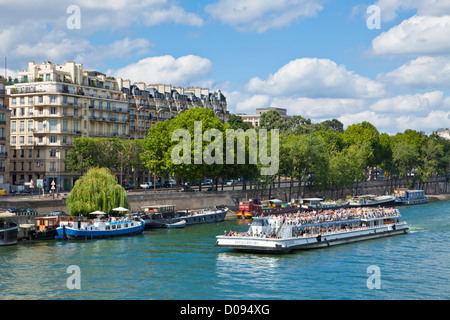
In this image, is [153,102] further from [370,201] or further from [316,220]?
[316,220]

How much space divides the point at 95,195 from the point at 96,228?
6.62 m

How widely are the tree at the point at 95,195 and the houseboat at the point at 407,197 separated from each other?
236ft

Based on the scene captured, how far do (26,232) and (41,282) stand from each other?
21.3m

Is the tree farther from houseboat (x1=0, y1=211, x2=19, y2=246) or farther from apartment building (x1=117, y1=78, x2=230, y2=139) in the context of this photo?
apartment building (x1=117, y1=78, x2=230, y2=139)

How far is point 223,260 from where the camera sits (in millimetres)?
50062

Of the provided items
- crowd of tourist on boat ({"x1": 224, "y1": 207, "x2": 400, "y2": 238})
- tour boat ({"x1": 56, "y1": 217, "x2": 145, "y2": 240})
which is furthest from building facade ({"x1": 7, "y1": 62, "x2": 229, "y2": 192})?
crowd of tourist on boat ({"x1": 224, "y1": 207, "x2": 400, "y2": 238})

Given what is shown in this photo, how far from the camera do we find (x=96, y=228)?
2467 inches

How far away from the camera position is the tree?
67562 millimetres

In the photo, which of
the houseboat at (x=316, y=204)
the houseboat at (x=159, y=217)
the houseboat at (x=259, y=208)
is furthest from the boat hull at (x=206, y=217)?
the houseboat at (x=316, y=204)

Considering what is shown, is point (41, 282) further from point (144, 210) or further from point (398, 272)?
point (144, 210)

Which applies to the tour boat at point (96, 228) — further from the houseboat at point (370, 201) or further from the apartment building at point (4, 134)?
the houseboat at point (370, 201)

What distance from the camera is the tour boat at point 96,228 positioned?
200 ft

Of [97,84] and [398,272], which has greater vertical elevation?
[97,84]
